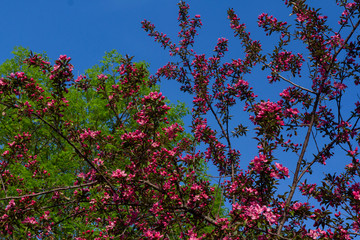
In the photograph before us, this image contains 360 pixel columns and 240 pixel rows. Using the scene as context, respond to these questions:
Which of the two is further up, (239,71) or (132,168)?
(239,71)

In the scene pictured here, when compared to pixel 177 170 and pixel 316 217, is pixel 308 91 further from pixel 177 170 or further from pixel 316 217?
pixel 177 170

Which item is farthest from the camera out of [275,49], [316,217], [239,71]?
[239,71]

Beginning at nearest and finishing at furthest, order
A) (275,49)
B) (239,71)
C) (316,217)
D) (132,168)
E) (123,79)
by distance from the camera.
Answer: (316,217)
(132,168)
(123,79)
(275,49)
(239,71)

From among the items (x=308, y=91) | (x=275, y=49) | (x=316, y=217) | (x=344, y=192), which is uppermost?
(x=275, y=49)

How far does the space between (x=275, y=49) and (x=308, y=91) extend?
1.49 m

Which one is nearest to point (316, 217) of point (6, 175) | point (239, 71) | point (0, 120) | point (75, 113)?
point (239, 71)

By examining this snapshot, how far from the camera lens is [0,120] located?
14.4 metres

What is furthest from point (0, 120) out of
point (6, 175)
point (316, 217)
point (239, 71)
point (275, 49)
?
point (316, 217)

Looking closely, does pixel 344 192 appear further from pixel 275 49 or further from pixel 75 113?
pixel 75 113

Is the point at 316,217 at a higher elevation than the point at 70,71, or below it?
below

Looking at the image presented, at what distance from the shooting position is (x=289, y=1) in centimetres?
671

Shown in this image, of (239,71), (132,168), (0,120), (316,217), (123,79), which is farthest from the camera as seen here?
(0,120)

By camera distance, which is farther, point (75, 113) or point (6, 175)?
point (75, 113)

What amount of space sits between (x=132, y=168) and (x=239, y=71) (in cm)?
459
